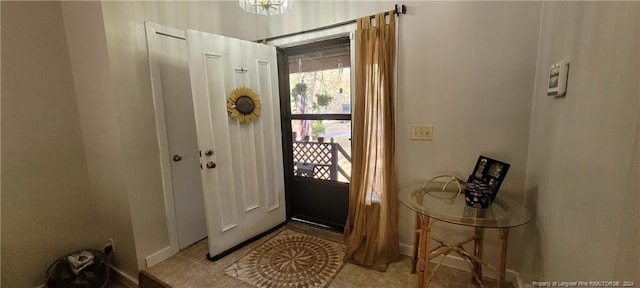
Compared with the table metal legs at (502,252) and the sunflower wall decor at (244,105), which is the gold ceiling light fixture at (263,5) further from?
the table metal legs at (502,252)

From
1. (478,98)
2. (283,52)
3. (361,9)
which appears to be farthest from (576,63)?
(283,52)

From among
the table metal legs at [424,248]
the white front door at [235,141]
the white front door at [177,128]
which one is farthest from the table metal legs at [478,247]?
the white front door at [177,128]

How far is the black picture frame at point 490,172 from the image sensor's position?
4.74ft

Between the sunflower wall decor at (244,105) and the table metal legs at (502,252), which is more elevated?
the sunflower wall decor at (244,105)

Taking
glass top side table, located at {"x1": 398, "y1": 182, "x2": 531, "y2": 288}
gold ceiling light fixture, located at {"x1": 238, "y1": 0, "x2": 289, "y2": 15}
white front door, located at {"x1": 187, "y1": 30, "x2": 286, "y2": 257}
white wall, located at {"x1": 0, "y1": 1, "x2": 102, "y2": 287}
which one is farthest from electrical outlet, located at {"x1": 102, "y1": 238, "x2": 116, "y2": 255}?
glass top side table, located at {"x1": 398, "y1": 182, "x2": 531, "y2": 288}

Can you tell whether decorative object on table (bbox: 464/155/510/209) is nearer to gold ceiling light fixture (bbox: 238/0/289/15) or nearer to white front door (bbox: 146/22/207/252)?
gold ceiling light fixture (bbox: 238/0/289/15)

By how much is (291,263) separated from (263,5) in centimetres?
193

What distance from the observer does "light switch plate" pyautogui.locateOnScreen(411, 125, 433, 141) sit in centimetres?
184

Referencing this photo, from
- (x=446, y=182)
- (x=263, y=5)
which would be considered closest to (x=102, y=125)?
(x=263, y=5)

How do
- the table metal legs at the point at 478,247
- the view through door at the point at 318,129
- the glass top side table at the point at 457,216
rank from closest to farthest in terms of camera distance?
1. the glass top side table at the point at 457,216
2. the table metal legs at the point at 478,247
3. the view through door at the point at 318,129

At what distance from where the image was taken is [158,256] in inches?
80.2

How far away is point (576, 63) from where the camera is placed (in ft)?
3.33

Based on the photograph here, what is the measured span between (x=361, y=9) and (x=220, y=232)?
215 cm

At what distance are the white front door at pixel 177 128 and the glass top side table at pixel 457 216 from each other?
1821 millimetres
